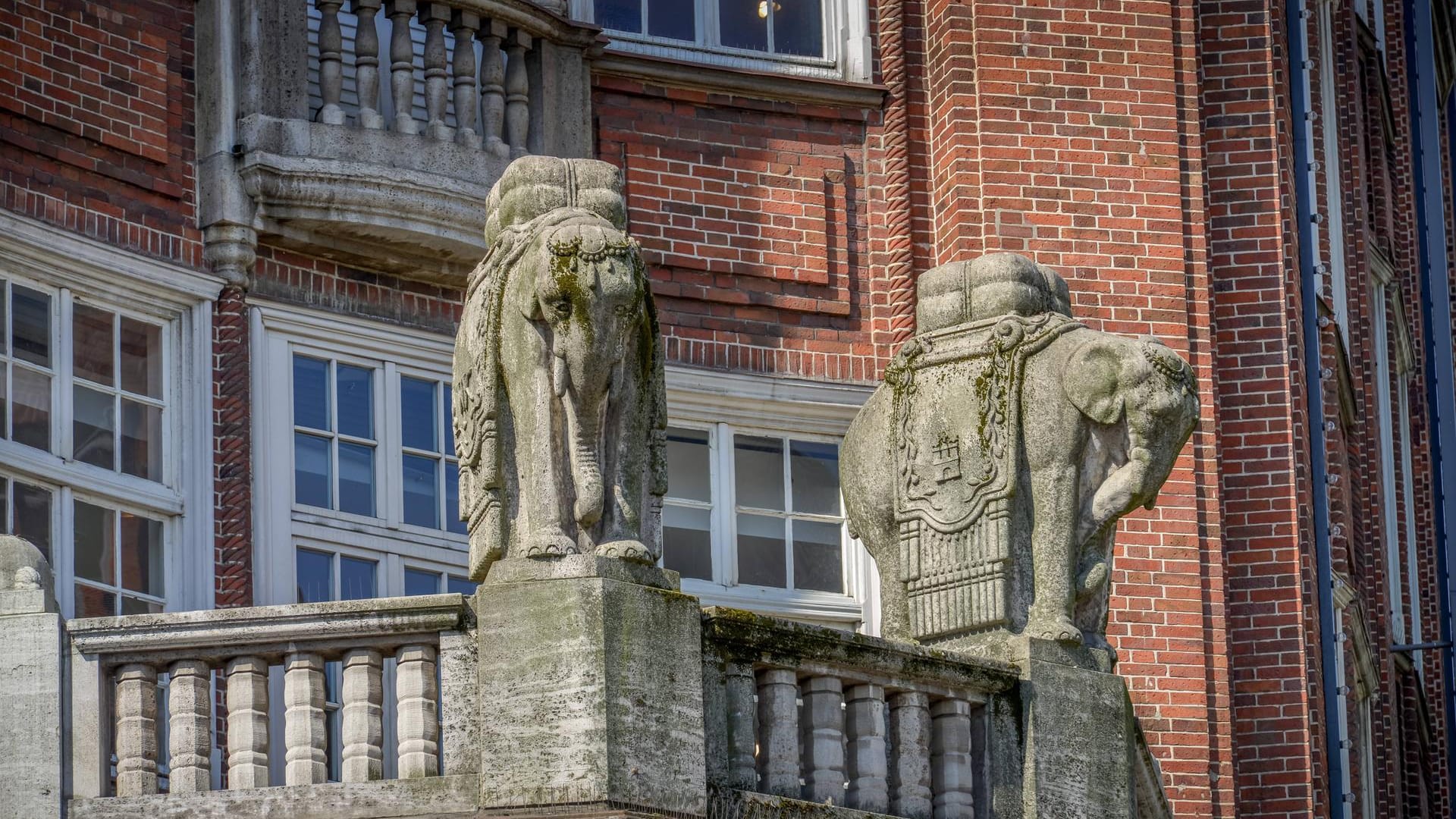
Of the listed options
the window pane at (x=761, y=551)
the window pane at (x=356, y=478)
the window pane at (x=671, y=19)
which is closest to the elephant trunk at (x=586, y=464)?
the window pane at (x=356, y=478)

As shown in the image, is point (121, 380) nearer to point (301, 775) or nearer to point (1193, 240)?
point (301, 775)

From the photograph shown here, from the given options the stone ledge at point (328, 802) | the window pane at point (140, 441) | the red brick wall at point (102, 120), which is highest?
the red brick wall at point (102, 120)

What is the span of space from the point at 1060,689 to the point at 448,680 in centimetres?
276

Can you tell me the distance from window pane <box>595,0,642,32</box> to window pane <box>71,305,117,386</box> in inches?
148

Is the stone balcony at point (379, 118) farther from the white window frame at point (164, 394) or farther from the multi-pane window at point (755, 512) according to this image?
the multi-pane window at point (755, 512)

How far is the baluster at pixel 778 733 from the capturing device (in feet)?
40.0

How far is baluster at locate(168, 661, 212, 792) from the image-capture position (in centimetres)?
1178

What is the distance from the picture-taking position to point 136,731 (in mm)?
11852

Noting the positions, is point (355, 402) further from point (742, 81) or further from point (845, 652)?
point (845, 652)

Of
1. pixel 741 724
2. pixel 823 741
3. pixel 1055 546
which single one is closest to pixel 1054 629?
pixel 1055 546

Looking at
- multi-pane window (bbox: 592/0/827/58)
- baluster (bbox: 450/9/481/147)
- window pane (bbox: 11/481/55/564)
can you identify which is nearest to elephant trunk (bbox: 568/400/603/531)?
window pane (bbox: 11/481/55/564)

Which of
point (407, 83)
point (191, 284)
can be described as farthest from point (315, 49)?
point (191, 284)

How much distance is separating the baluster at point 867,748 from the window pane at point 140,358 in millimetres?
5077

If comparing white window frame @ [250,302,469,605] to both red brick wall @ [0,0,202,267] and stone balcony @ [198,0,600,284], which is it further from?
red brick wall @ [0,0,202,267]
